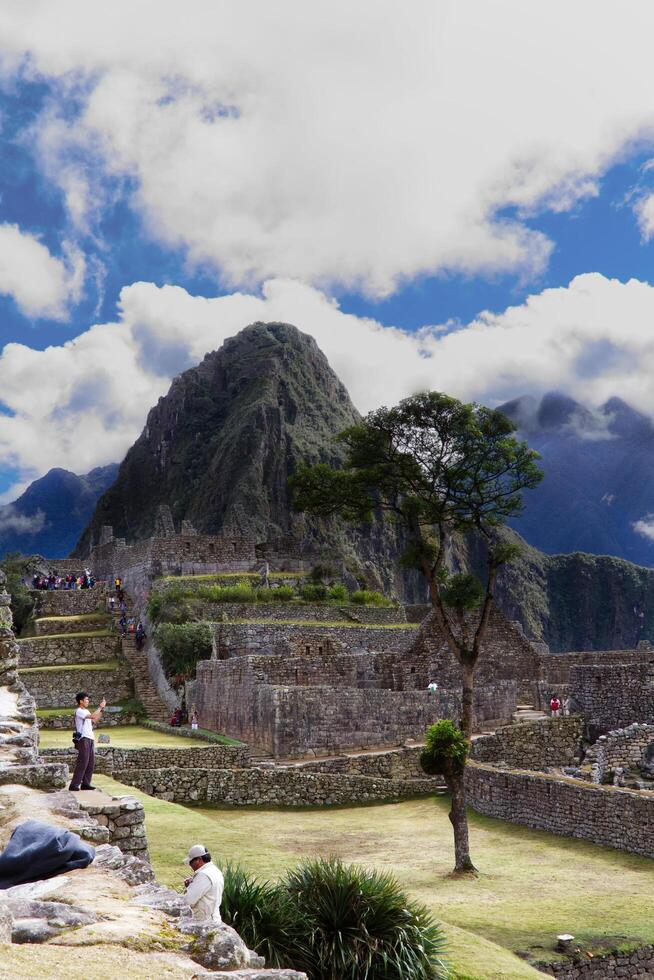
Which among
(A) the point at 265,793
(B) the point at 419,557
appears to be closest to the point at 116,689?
(A) the point at 265,793

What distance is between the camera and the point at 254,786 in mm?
19516

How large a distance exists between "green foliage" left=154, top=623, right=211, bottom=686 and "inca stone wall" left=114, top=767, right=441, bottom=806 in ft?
36.5

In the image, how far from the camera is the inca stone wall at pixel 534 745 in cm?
2311

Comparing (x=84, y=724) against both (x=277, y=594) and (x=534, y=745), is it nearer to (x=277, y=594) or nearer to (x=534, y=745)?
(x=534, y=745)

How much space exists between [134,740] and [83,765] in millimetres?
12634

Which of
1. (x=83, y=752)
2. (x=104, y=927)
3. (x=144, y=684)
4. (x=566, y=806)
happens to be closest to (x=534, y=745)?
(x=566, y=806)

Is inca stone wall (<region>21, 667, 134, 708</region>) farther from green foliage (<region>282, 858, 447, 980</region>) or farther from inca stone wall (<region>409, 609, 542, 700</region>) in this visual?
green foliage (<region>282, 858, 447, 980</region>)

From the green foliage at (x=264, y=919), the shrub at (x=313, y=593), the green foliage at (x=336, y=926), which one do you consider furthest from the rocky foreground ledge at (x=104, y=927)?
the shrub at (x=313, y=593)

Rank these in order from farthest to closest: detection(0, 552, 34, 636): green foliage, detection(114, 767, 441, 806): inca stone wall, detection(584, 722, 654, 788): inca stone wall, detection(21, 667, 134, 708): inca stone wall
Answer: detection(0, 552, 34, 636): green foliage → detection(21, 667, 134, 708): inca stone wall → detection(584, 722, 654, 788): inca stone wall → detection(114, 767, 441, 806): inca stone wall

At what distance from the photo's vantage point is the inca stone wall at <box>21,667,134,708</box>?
3122 cm

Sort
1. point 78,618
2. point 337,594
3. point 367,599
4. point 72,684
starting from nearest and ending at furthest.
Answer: point 72,684 < point 78,618 < point 337,594 < point 367,599

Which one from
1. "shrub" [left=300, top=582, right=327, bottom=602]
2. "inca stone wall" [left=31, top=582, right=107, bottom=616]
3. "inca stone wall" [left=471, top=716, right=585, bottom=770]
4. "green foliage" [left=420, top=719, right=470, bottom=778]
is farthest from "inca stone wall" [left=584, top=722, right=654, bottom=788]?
"inca stone wall" [left=31, top=582, right=107, bottom=616]

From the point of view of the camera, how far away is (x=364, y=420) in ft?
75.4

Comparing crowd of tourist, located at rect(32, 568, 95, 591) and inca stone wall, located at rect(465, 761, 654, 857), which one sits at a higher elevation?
crowd of tourist, located at rect(32, 568, 95, 591)
